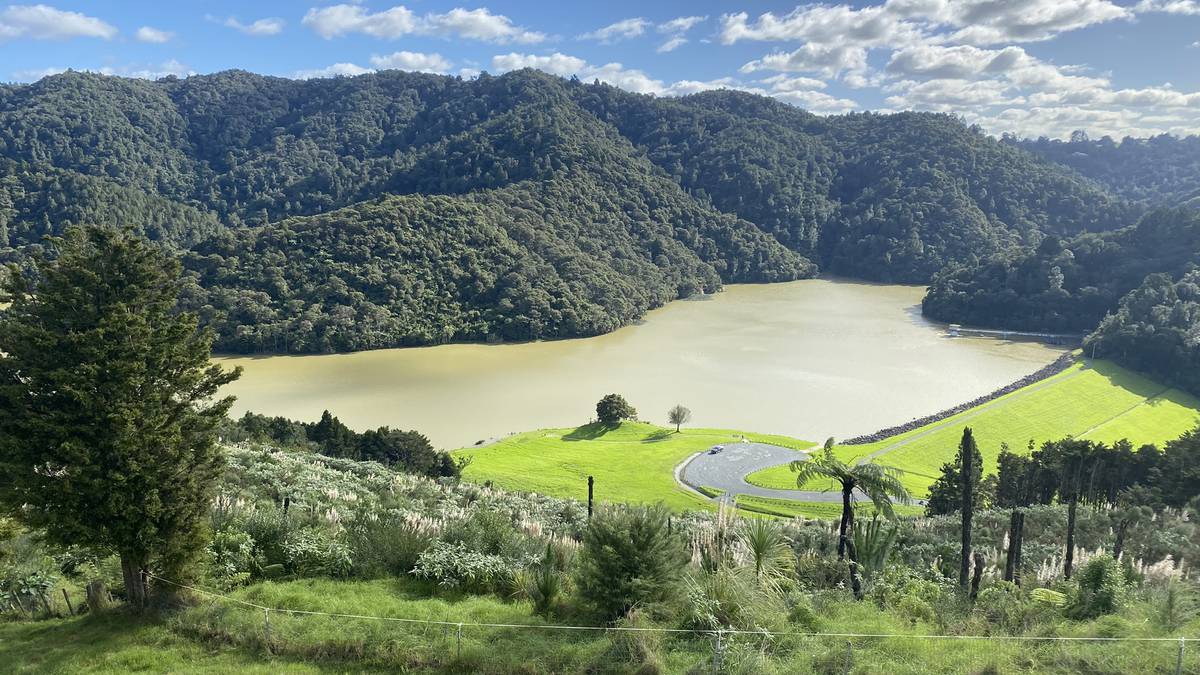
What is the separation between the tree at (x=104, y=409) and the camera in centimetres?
755

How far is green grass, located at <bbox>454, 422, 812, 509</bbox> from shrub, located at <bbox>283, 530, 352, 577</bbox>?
16.9 m

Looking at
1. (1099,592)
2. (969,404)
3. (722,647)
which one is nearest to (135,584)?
(722,647)

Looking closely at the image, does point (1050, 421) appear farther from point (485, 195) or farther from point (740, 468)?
point (485, 195)

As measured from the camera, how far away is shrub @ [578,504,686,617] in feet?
25.4

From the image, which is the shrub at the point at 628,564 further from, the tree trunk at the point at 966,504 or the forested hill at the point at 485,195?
the forested hill at the point at 485,195

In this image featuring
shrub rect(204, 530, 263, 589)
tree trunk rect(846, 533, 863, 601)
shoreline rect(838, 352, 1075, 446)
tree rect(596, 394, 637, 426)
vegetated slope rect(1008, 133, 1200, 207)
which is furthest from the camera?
vegetated slope rect(1008, 133, 1200, 207)

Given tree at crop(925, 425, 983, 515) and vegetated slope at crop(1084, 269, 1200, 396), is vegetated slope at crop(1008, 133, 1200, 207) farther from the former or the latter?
tree at crop(925, 425, 983, 515)

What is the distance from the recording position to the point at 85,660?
7.41 m

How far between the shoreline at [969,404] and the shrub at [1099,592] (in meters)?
30.0

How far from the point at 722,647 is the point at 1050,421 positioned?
44.5 metres

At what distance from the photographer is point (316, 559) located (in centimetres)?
980

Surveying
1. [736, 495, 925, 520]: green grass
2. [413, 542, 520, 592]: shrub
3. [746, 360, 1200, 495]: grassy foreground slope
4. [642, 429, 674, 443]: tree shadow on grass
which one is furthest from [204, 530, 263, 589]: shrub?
[642, 429, 674, 443]: tree shadow on grass

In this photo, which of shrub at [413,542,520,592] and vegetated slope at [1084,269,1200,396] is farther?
vegetated slope at [1084,269,1200,396]

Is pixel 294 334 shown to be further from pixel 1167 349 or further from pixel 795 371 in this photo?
pixel 1167 349
